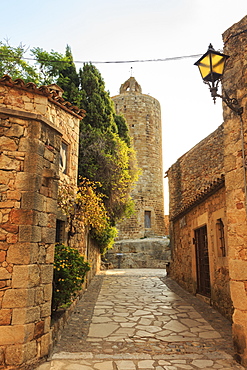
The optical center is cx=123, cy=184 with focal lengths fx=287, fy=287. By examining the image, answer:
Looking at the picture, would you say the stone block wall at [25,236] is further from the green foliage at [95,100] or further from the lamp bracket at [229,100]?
the green foliage at [95,100]

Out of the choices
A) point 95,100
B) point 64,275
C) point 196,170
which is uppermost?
point 95,100

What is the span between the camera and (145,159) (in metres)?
24.2

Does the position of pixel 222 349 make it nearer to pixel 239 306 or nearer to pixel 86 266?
pixel 239 306

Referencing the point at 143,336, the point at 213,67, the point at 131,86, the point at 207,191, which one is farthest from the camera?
the point at 131,86

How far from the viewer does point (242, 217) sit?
13.1ft

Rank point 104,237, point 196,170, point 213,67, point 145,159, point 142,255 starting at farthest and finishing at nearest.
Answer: point 145,159 → point 142,255 → point 104,237 → point 196,170 → point 213,67

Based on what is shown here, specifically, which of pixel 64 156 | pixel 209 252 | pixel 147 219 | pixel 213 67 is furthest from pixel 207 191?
pixel 147 219

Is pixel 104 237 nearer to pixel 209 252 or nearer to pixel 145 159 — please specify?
pixel 209 252

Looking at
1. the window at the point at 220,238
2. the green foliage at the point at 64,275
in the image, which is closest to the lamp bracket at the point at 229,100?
the window at the point at 220,238

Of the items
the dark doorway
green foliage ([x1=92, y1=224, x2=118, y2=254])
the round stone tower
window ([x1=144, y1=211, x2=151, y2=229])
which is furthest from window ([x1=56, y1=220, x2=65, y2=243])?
window ([x1=144, y1=211, x2=151, y2=229])

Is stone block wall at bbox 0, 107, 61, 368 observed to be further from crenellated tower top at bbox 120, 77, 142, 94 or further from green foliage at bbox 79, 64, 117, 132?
crenellated tower top at bbox 120, 77, 142, 94

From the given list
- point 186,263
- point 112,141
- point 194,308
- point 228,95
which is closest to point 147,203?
point 112,141

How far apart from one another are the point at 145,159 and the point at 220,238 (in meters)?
18.2

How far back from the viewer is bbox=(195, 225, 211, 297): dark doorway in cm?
731
